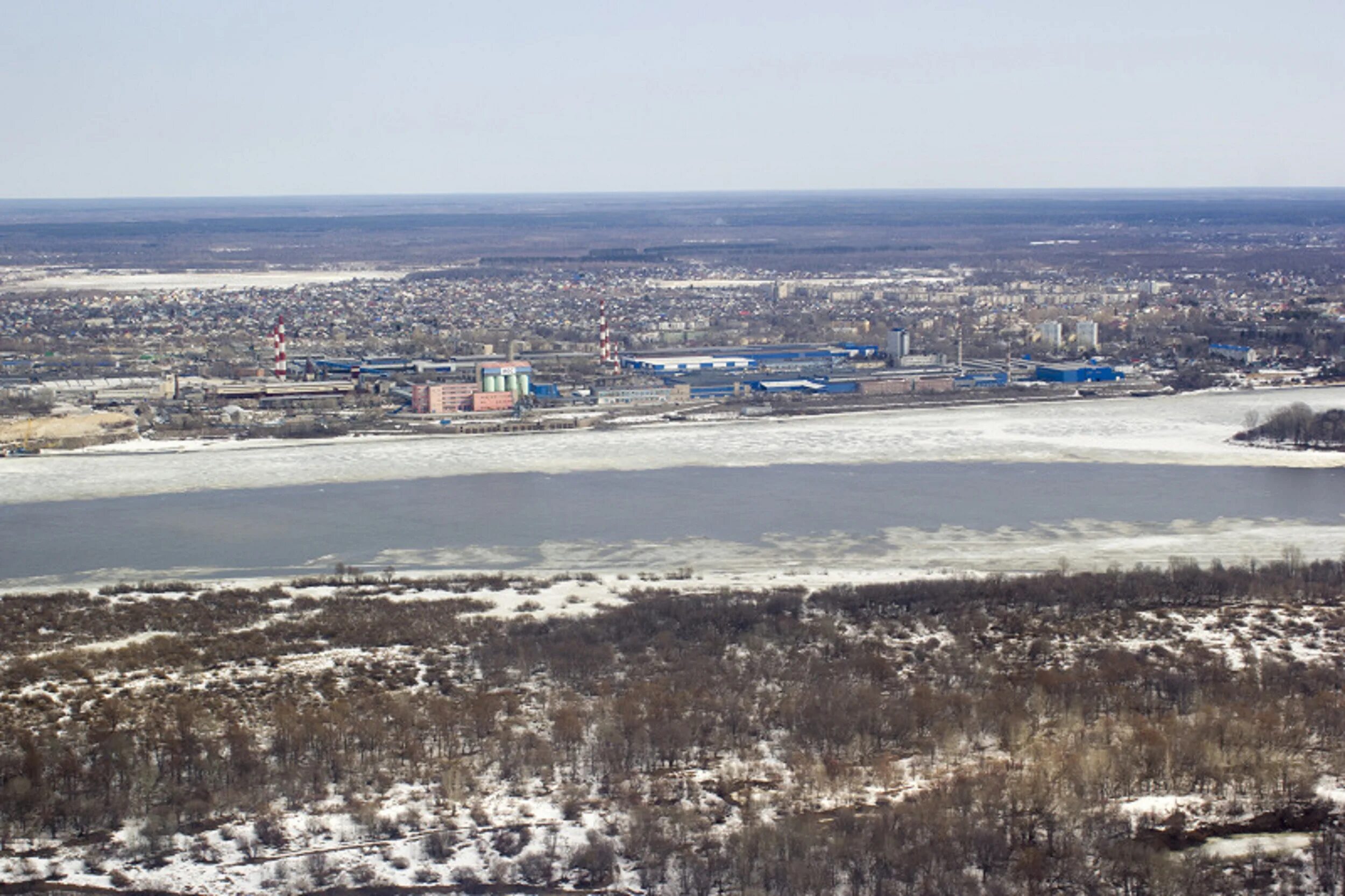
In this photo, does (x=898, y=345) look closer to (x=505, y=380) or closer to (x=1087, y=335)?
(x=1087, y=335)

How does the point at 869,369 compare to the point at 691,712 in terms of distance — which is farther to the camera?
the point at 869,369

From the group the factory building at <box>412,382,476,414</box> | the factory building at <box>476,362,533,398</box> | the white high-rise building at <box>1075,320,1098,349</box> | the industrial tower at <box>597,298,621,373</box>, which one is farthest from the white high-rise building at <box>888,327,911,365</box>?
the factory building at <box>412,382,476,414</box>

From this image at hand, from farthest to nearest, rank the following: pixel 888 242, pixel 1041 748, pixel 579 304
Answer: pixel 888 242
pixel 579 304
pixel 1041 748

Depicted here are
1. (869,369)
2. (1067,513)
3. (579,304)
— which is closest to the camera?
(1067,513)

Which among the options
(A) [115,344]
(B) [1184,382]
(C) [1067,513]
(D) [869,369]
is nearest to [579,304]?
(A) [115,344]

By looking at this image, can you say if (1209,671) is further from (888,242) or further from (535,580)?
(888,242)

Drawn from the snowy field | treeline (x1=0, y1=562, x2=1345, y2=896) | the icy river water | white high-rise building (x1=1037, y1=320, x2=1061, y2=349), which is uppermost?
white high-rise building (x1=1037, y1=320, x2=1061, y2=349)

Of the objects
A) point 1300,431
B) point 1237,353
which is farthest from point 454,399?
point 1237,353

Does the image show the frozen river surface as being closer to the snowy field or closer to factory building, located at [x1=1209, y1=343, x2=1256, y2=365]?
the snowy field
